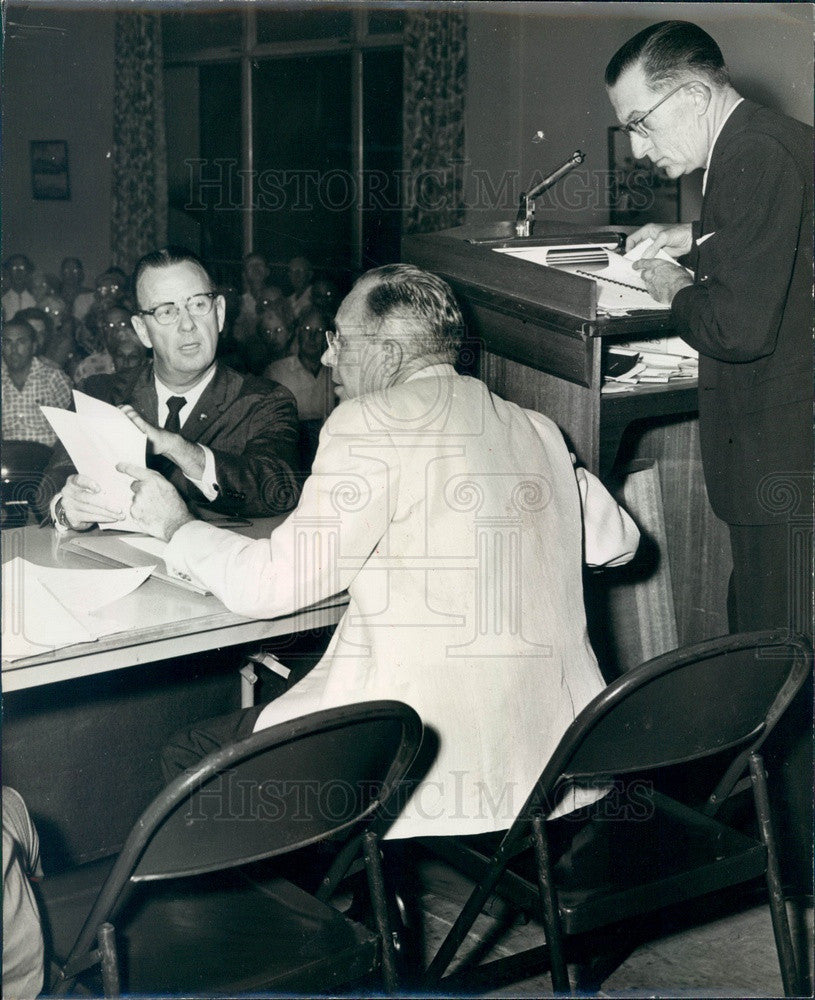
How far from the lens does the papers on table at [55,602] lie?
1.84m

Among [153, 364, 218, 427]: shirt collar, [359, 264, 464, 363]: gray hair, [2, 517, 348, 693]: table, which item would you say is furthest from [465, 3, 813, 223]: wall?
[2, 517, 348, 693]: table

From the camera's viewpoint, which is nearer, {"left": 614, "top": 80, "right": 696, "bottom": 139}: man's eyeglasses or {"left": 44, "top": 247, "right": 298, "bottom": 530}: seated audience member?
{"left": 614, "top": 80, "right": 696, "bottom": 139}: man's eyeglasses

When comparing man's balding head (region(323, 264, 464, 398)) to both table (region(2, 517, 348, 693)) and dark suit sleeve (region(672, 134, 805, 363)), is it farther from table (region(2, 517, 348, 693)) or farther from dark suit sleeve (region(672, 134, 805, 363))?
dark suit sleeve (region(672, 134, 805, 363))

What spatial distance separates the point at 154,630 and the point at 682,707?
0.87 meters

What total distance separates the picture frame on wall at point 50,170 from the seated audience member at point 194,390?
25.7 ft

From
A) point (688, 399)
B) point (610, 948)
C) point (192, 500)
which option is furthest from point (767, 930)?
point (192, 500)

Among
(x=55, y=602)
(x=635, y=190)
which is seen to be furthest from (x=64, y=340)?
(x=55, y=602)

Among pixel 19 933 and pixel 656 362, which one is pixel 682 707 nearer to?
pixel 19 933

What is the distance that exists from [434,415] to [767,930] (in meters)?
1.49

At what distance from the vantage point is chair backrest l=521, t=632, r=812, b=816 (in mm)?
1687

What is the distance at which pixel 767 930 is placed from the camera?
99.8 inches

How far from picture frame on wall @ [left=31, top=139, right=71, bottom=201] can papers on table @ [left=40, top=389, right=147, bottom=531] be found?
8736 millimetres

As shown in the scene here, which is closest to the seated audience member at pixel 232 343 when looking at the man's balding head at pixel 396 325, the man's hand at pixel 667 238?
the man's hand at pixel 667 238

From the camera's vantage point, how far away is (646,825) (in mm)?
2039
